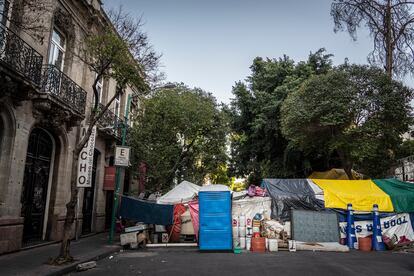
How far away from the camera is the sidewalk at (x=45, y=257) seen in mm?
7891

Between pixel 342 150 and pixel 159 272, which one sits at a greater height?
pixel 342 150

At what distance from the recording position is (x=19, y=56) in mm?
10398

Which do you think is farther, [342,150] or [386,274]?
[342,150]

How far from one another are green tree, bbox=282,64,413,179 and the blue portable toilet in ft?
22.4

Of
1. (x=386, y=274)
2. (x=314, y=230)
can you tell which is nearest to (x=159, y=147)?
(x=314, y=230)

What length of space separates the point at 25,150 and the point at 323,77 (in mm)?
14219

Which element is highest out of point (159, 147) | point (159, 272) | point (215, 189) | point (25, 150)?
point (159, 147)

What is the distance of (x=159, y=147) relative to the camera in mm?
18312

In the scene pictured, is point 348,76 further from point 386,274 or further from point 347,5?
point 386,274

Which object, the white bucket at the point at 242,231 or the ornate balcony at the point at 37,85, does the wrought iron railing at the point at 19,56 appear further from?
the white bucket at the point at 242,231

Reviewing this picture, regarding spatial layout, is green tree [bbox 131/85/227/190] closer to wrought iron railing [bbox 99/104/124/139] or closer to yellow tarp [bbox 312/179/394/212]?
wrought iron railing [bbox 99/104/124/139]

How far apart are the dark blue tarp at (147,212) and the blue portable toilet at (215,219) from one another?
2206 mm

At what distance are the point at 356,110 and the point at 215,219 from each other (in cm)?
908

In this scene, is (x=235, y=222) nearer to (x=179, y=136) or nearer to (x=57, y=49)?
(x=179, y=136)
